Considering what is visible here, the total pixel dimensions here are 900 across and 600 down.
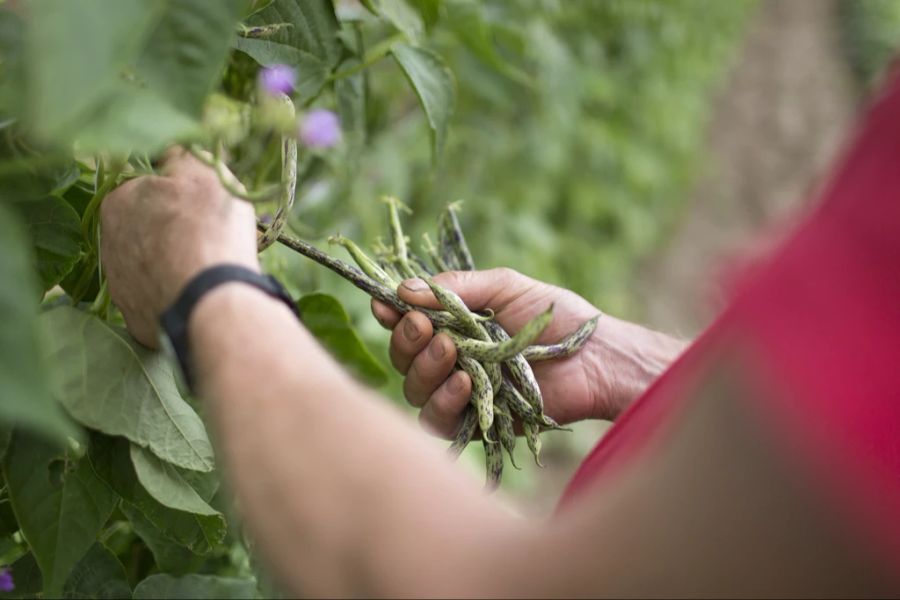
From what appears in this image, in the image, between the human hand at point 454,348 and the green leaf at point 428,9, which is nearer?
the human hand at point 454,348

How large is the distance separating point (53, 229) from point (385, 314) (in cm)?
34

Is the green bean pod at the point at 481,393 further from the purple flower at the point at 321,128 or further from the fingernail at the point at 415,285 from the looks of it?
the purple flower at the point at 321,128

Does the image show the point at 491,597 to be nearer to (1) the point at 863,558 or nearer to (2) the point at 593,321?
(1) the point at 863,558

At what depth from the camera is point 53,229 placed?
87 cm

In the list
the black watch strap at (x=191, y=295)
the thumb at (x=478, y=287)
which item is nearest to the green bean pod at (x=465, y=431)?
the thumb at (x=478, y=287)

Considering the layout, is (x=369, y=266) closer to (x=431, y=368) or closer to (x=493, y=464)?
(x=431, y=368)

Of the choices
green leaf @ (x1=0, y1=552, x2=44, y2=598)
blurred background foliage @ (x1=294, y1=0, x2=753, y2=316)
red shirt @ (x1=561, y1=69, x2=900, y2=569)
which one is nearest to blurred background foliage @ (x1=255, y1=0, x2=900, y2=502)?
blurred background foliage @ (x1=294, y1=0, x2=753, y2=316)

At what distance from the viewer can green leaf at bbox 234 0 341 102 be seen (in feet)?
3.47

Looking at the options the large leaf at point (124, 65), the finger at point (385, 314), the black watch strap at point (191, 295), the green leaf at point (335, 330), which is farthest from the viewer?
the green leaf at point (335, 330)

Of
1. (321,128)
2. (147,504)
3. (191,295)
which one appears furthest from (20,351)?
(321,128)

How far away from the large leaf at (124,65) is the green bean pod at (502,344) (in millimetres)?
394

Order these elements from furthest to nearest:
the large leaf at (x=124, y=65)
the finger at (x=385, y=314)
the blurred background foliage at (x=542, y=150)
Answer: the blurred background foliage at (x=542, y=150)
the finger at (x=385, y=314)
the large leaf at (x=124, y=65)

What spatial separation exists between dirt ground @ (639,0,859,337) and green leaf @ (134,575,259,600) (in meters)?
2.59

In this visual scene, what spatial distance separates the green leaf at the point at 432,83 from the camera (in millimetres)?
1211
